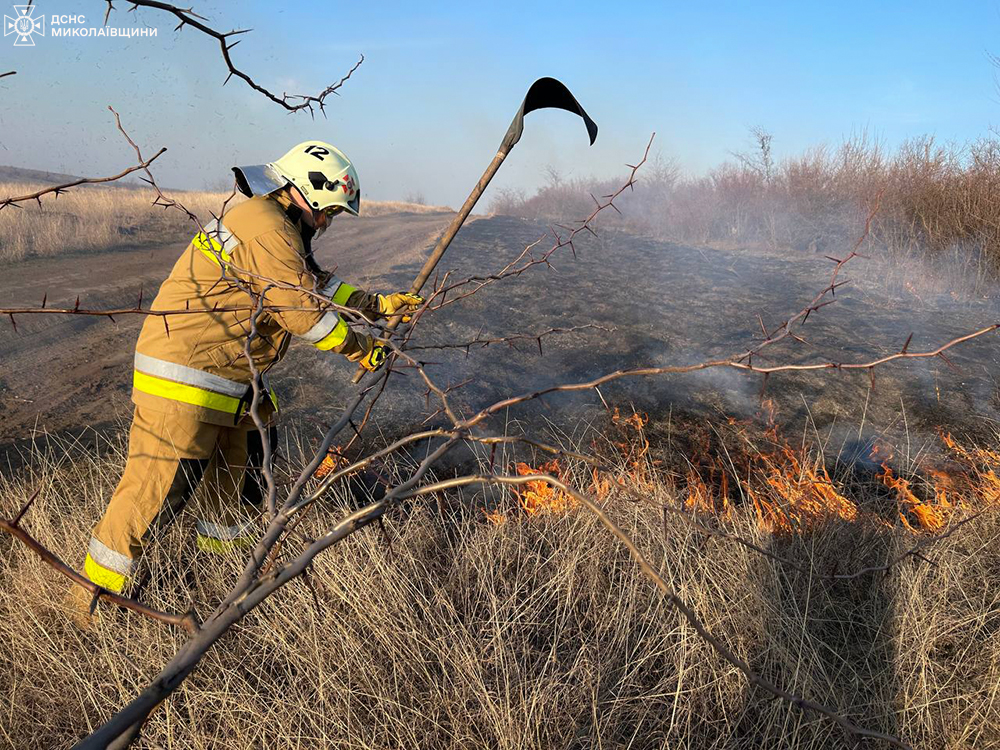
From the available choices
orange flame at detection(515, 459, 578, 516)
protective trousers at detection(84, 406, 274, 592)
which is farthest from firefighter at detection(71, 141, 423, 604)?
orange flame at detection(515, 459, 578, 516)

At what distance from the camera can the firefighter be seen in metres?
2.67

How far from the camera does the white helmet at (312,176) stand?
9.89 feet

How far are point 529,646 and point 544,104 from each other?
1.89 metres

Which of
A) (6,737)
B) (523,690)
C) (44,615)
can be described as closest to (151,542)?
(44,615)

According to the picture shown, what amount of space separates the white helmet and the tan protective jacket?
0.56 ft

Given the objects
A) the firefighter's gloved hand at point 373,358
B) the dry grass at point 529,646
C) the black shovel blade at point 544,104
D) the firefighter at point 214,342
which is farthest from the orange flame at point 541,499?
the black shovel blade at point 544,104

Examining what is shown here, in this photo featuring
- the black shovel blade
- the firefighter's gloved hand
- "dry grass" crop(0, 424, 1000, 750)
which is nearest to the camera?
the black shovel blade

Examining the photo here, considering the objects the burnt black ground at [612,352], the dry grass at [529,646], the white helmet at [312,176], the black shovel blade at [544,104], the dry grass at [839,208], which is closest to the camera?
the black shovel blade at [544,104]

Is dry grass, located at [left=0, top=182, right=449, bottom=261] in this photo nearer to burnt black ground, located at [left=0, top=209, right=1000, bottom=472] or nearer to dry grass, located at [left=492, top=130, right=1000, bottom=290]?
burnt black ground, located at [left=0, top=209, right=1000, bottom=472]

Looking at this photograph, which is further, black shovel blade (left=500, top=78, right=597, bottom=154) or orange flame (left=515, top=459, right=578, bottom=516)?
orange flame (left=515, top=459, right=578, bottom=516)

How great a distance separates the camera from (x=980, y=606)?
8.86 feet

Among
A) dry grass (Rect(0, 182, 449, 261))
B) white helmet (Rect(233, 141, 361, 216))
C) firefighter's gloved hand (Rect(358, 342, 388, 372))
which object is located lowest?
dry grass (Rect(0, 182, 449, 261))

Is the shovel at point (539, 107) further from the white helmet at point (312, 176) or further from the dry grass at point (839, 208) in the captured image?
the dry grass at point (839, 208)

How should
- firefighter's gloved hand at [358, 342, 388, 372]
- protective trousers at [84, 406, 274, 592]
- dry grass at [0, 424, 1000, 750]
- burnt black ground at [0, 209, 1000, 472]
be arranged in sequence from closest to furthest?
dry grass at [0, 424, 1000, 750]
protective trousers at [84, 406, 274, 592]
firefighter's gloved hand at [358, 342, 388, 372]
burnt black ground at [0, 209, 1000, 472]
